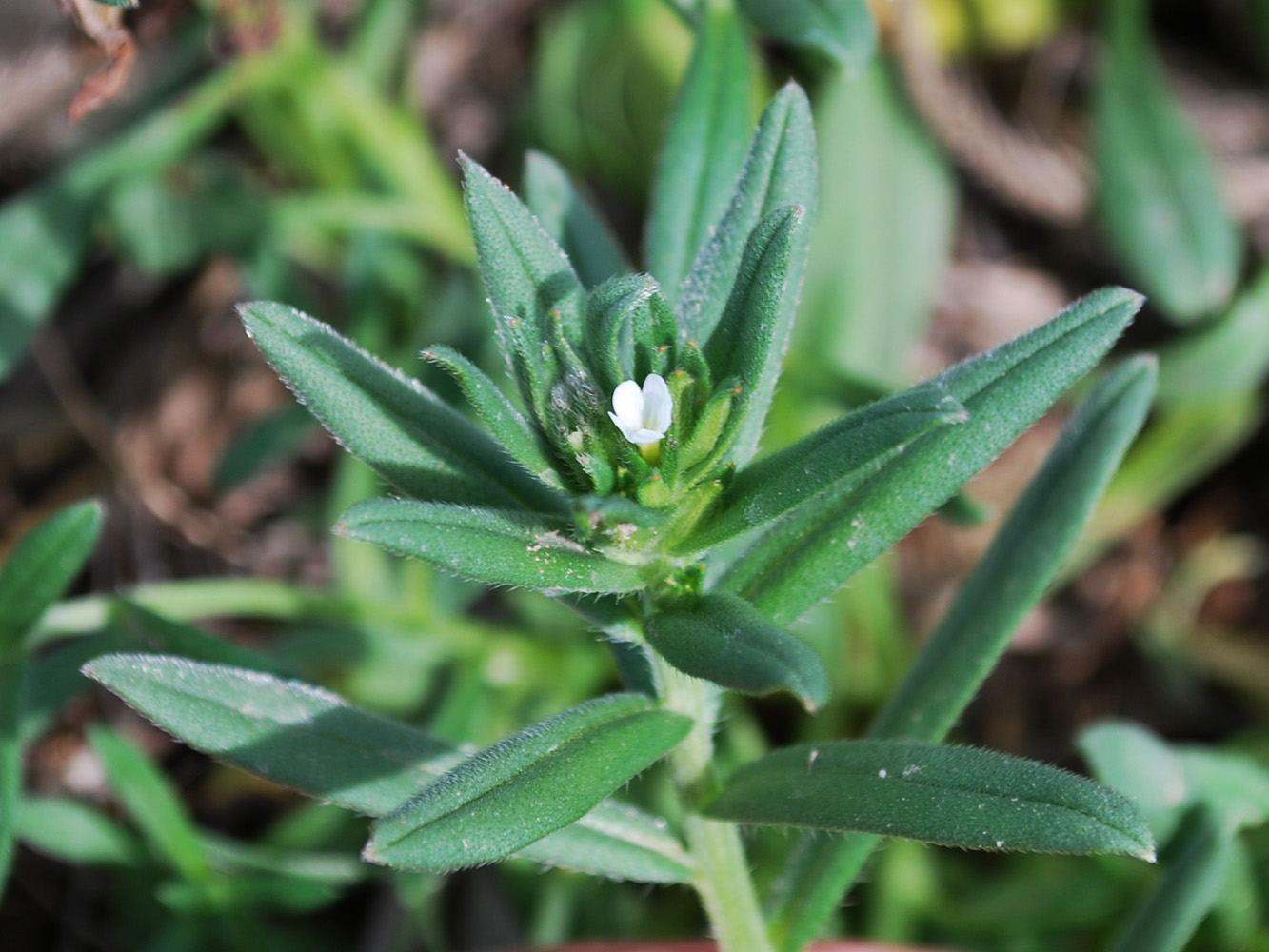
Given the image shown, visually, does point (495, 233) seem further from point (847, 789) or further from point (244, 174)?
point (244, 174)

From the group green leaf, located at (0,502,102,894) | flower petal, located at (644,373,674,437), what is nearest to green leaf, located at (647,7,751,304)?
flower petal, located at (644,373,674,437)

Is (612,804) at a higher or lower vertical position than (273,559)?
lower

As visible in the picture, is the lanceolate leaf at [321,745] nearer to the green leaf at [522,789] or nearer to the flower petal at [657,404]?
the green leaf at [522,789]

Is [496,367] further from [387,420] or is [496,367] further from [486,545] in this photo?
[486,545]

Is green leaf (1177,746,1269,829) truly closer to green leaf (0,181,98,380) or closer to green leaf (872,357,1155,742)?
green leaf (872,357,1155,742)

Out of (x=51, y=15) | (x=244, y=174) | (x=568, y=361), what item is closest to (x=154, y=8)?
(x=244, y=174)
